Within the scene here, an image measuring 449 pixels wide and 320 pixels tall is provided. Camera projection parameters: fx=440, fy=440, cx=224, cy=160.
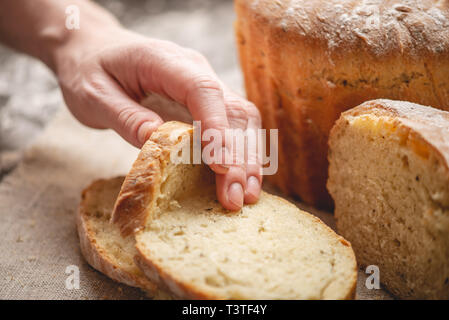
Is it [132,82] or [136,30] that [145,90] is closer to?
[132,82]

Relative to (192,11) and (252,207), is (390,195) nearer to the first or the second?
(252,207)

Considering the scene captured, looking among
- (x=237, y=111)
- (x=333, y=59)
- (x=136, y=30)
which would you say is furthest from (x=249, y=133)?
(x=136, y=30)

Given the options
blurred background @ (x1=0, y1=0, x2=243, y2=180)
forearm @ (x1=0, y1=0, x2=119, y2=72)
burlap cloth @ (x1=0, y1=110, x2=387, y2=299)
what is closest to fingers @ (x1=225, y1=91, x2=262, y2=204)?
burlap cloth @ (x1=0, y1=110, x2=387, y2=299)

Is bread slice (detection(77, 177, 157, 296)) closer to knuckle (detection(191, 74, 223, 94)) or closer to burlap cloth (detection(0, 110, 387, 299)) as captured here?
burlap cloth (detection(0, 110, 387, 299))

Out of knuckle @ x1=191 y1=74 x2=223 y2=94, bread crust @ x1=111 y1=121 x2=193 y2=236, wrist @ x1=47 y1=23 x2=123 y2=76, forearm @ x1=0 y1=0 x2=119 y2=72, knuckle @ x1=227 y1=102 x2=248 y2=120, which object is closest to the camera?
bread crust @ x1=111 y1=121 x2=193 y2=236

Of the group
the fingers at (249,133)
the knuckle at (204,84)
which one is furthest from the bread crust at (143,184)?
the fingers at (249,133)

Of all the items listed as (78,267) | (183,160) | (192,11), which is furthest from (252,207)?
(192,11)

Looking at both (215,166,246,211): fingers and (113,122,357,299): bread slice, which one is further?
(215,166,246,211): fingers
